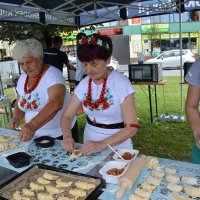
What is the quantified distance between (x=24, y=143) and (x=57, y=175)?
68 centimetres

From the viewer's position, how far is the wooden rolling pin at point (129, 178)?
3.88 ft

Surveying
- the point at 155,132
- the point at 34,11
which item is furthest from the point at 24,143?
the point at 34,11

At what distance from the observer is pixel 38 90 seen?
6.90 feet

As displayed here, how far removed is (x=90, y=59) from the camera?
1.67 metres

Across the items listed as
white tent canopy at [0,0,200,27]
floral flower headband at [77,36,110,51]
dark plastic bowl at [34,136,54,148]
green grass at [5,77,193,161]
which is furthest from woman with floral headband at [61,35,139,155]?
white tent canopy at [0,0,200,27]

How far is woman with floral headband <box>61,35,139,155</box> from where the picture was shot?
5.48 feet


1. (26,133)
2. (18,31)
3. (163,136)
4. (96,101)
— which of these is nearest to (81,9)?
(163,136)

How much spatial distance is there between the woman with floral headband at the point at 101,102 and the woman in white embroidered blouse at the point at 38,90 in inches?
5.9

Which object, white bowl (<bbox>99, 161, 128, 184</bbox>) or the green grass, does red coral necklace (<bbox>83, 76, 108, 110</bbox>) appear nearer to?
white bowl (<bbox>99, 161, 128, 184</bbox>)

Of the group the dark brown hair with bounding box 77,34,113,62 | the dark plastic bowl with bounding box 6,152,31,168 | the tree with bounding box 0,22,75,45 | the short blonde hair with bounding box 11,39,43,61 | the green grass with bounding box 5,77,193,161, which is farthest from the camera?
the tree with bounding box 0,22,75,45

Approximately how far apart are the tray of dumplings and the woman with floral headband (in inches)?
12.1

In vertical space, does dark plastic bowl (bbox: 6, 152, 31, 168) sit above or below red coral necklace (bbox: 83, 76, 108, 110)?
below

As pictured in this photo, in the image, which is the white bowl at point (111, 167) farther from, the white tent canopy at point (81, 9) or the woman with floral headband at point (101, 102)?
the white tent canopy at point (81, 9)

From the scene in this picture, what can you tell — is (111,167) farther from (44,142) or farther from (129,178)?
(44,142)
